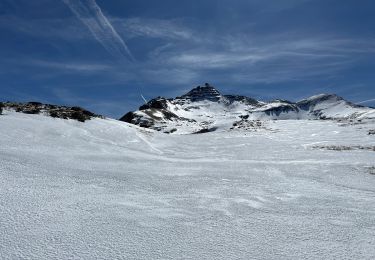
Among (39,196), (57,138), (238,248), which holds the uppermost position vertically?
(57,138)

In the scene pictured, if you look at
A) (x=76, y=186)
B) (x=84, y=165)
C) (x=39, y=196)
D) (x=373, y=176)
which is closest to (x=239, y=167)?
(x=373, y=176)

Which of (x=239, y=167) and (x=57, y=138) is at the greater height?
(x=57, y=138)

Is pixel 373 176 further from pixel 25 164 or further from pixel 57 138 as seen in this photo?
pixel 57 138

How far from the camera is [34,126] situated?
18.1 m

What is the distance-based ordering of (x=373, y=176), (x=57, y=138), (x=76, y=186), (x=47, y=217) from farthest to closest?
(x=57, y=138) < (x=373, y=176) < (x=76, y=186) < (x=47, y=217)

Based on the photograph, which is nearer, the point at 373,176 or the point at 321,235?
the point at 321,235

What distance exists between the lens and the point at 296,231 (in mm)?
6801

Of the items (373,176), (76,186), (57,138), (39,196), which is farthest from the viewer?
(57,138)

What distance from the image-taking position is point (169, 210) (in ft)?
25.6

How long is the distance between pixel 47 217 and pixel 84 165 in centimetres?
572

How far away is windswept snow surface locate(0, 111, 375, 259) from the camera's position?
571 cm

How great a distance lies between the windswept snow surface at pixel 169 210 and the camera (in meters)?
5.71

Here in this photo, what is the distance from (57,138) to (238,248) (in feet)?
43.7

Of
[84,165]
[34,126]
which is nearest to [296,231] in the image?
[84,165]
